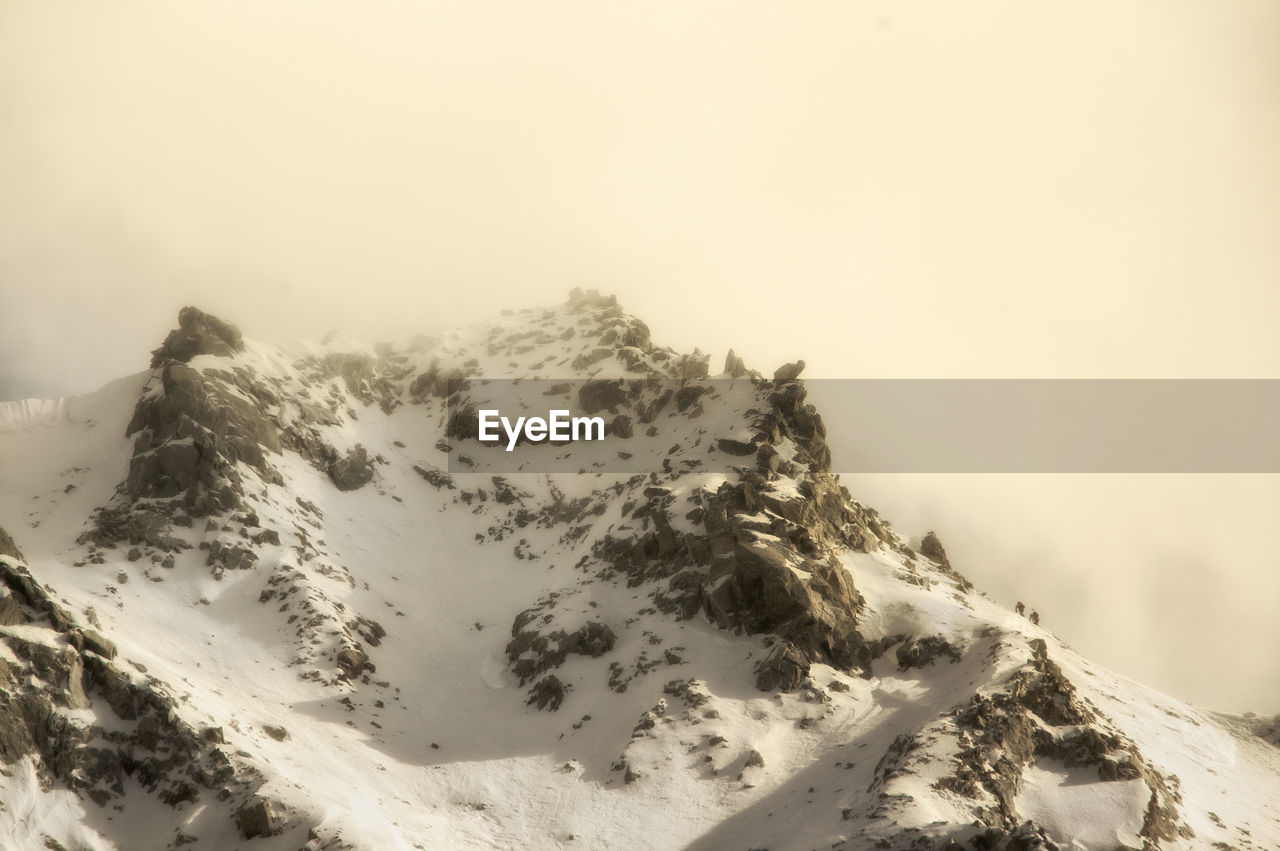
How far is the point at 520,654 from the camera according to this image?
12094 centimetres

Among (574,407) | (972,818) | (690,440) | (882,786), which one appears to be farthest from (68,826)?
(574,407)

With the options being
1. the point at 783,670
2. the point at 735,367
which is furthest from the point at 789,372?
the point at 783,670

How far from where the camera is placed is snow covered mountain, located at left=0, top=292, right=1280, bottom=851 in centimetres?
8669

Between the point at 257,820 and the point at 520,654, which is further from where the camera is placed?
the point at 520,654

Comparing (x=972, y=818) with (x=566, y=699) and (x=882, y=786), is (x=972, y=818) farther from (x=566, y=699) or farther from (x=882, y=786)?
(x=566, y=699)

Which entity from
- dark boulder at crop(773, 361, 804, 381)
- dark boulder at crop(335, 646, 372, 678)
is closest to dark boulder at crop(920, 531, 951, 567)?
dark boulder at crop(773, 361, 804, 381)

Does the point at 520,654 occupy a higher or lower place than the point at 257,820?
higher

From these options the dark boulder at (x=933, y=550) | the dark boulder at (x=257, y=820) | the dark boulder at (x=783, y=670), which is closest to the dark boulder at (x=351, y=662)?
the dark boulder at (x=257, y=820)

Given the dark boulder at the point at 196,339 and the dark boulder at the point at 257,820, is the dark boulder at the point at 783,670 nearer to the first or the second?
the dark boulder at the point at 257,820

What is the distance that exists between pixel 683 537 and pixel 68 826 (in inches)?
2801

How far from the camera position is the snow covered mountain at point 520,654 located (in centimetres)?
8669

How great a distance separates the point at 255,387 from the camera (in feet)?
492

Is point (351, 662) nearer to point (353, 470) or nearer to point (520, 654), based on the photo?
point (520, 654)

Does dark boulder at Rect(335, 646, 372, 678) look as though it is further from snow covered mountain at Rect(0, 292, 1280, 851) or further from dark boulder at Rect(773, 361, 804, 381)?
dark boulder at Rect(773, 361, 804, 381)
